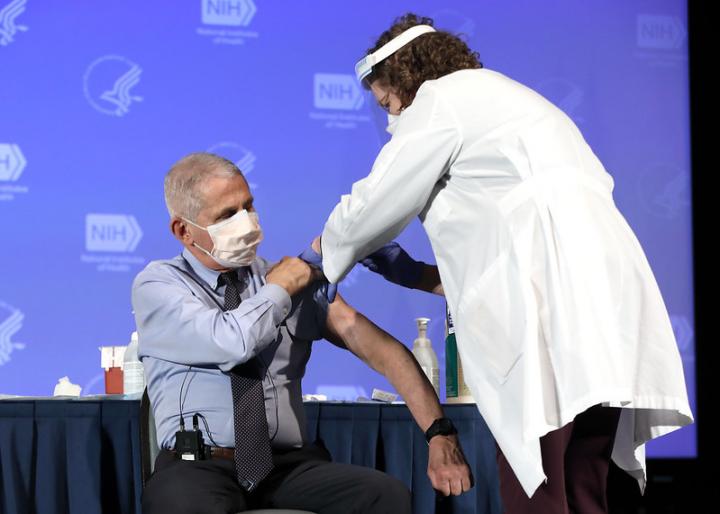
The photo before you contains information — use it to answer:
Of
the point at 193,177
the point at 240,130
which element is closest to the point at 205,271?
the point at 193,177

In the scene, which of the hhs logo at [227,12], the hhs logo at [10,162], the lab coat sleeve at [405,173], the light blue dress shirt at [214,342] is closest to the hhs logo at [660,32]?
the hhs logo at [227,12]

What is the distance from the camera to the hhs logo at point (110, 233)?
164 inches

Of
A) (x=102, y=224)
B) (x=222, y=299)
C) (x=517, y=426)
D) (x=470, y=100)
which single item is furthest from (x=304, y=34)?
(x=517, y=426)

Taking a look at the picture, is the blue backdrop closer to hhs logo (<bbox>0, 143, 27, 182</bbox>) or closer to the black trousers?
hhs logo (<bbox>0, 143, 27, 182</bbox>)

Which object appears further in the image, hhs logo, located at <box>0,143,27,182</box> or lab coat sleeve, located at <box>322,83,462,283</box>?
hhs logo, located at <box>0,143,27,182</box>

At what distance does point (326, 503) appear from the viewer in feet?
6.84

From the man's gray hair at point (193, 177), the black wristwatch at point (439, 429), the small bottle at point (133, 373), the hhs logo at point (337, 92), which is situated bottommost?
the black wristwatch at point (439, 429)

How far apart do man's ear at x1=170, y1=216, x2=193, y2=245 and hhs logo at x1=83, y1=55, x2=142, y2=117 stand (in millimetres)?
1959

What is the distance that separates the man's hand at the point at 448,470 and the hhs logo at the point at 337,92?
2491mm

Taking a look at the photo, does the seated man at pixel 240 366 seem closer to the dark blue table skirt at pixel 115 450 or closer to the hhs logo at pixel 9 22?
the dark blue table skirt at pixel 115 450

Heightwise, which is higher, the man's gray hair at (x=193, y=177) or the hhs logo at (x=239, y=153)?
the hhs logo at (x=239, y=153)

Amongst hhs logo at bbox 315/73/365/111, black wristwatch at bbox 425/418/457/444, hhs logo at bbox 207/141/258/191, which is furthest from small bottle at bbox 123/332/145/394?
hhs logo at bbox 315/73/365/111

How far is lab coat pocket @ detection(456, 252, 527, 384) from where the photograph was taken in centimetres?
178

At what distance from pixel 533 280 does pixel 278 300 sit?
0.60m
